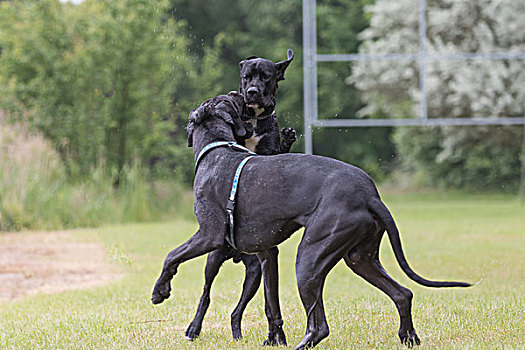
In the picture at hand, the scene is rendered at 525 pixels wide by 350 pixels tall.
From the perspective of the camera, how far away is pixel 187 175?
19.3 metres

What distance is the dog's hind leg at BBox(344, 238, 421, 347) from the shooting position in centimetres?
438

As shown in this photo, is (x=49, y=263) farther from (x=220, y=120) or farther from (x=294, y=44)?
(x=294, y=44)

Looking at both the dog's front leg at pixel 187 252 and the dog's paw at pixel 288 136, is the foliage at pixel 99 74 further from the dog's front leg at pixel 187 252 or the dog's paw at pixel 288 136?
the dog's front leg at pixel 187 252

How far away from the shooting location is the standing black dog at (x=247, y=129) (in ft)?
15.9

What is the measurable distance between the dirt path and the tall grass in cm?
53

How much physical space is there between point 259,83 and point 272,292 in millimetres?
1356

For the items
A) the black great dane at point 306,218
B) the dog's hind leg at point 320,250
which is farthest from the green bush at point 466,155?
the dog's hind leg at point 320,250

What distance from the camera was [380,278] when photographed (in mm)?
4469

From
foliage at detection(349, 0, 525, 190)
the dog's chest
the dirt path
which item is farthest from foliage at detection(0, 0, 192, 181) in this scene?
the dog's chest

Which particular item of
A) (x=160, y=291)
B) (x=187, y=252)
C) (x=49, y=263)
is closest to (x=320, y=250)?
(x=187, y=252)

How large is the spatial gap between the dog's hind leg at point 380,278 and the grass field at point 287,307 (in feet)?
0.85

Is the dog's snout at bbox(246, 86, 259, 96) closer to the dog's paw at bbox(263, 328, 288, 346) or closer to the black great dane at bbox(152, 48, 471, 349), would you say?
the black great dane at bbox(152, 48, 471, 349)

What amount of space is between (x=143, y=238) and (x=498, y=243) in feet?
19.1

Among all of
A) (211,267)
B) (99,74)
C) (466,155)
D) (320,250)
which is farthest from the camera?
(466,155)
